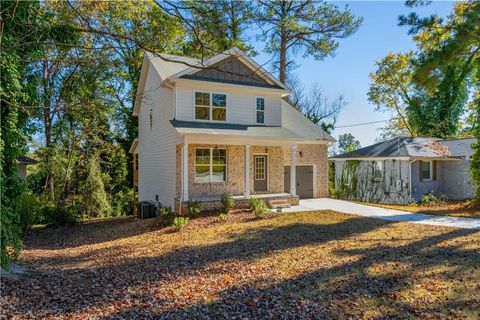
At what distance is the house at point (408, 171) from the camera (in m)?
19.4

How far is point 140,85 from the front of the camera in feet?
65.4

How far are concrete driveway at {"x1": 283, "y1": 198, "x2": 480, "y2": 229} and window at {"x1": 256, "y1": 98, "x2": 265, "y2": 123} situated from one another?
465 cm

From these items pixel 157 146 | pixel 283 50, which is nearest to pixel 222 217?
pixel 157 146

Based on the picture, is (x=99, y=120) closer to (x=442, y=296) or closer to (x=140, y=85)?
(x=140, y=85)

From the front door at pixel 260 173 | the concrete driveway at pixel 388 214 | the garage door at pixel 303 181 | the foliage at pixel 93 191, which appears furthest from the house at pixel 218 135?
the foliage at pixel 93 191

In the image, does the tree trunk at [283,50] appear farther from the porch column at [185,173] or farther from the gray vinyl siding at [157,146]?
the porch column at [185,173]

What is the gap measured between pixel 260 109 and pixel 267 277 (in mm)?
11685

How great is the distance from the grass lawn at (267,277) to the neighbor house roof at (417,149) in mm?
9813

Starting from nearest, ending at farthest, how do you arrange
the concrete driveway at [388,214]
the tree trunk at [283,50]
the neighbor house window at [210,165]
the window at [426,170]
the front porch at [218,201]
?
1. the concrete driveway at [388,214]
2. the front porch at [218,201]
3. the neighbor house window at [210,165]
4. the window at [426,170]
5. the tree trunk at [283,50]

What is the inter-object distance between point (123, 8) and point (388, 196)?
18223 mm

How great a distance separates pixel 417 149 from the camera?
65.6 feet

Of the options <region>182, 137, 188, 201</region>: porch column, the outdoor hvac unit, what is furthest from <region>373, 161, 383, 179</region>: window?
the outdoor hvac unit

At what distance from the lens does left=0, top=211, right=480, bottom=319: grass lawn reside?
4.81m

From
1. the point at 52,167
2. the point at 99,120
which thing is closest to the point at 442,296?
the point at 52,167
